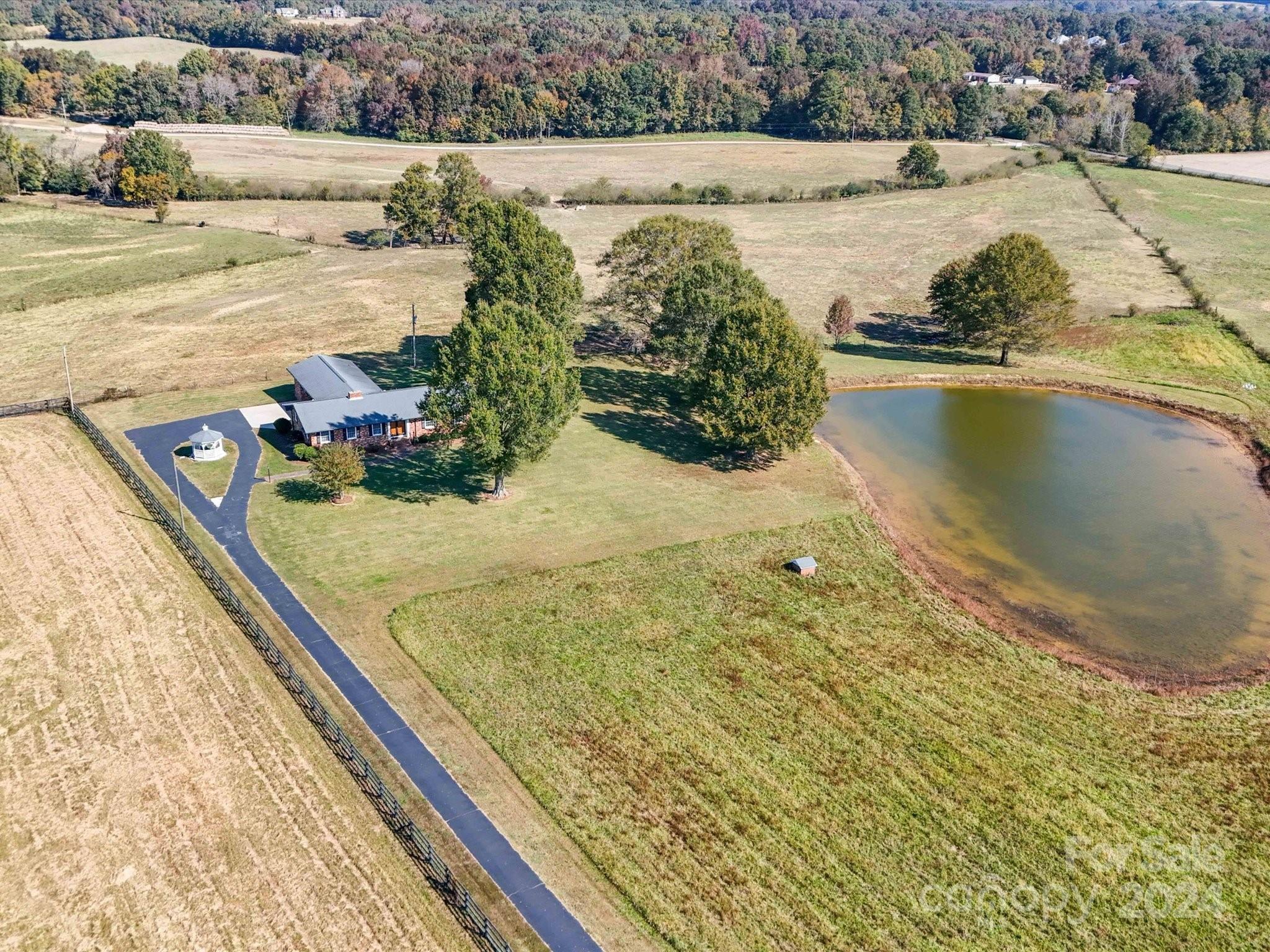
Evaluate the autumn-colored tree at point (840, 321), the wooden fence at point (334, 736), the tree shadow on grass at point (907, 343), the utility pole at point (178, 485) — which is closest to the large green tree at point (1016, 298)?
the tree shadow on grass at point (907, 343)

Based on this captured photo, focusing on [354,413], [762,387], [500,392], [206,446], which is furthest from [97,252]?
[762,387]

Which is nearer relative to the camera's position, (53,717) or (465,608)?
(53,717)

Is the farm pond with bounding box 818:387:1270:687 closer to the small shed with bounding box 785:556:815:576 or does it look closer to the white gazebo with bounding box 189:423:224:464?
the small shed with bounding box 785:556:815:576

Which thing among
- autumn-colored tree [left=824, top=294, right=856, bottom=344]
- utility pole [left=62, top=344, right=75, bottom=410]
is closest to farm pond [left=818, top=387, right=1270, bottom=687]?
autumn-colored tree [left=824, top=294, right=856, bottom=344]

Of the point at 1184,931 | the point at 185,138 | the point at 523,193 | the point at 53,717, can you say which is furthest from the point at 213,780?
the point at 185,138

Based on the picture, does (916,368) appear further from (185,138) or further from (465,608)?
(185,138)

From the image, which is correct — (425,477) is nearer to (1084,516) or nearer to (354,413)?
(354,413)
